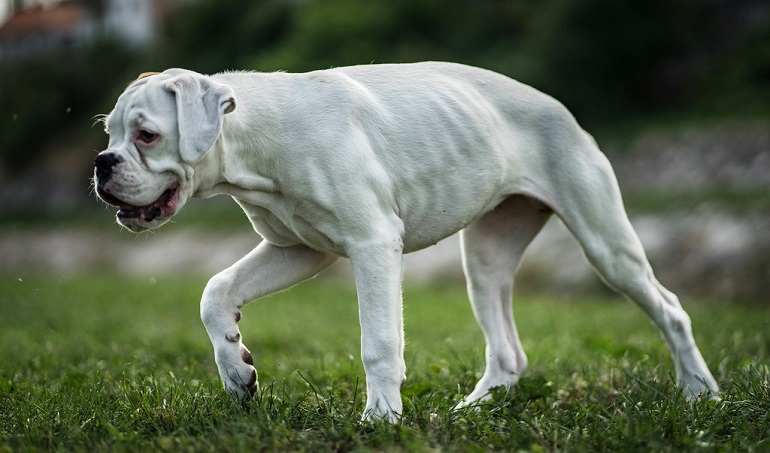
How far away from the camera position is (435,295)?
1272 centimetres

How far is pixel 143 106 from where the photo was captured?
361cm

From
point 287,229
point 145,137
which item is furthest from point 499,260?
point 145,137

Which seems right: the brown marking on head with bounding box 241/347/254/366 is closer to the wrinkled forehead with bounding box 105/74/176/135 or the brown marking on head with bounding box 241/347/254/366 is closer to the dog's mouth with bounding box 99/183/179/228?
the dog's mouth with bounding box 99/183/179/228

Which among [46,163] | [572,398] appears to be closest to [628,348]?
[572,398]

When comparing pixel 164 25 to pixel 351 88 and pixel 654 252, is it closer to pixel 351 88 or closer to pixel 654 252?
pixel 654 252

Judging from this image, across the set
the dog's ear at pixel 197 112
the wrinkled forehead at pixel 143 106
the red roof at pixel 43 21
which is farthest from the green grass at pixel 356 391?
the red roof at pixel 43 21

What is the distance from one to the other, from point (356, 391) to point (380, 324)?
1.57 ft

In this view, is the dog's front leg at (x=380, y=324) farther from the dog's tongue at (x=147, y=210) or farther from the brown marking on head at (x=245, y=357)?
the dog's tongue at (x=147, y=210)

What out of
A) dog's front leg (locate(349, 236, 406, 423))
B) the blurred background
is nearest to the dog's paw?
dog's front leg (locate(349, 236, 406, 423))

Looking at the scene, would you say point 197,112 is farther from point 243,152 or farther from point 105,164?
point 105,164

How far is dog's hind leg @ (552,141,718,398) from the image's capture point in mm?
4527

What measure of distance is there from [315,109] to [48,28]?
56.5 meters

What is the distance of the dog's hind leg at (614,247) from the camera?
4.53m

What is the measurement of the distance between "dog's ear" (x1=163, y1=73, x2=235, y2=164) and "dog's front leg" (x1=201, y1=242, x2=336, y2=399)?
770 mm
